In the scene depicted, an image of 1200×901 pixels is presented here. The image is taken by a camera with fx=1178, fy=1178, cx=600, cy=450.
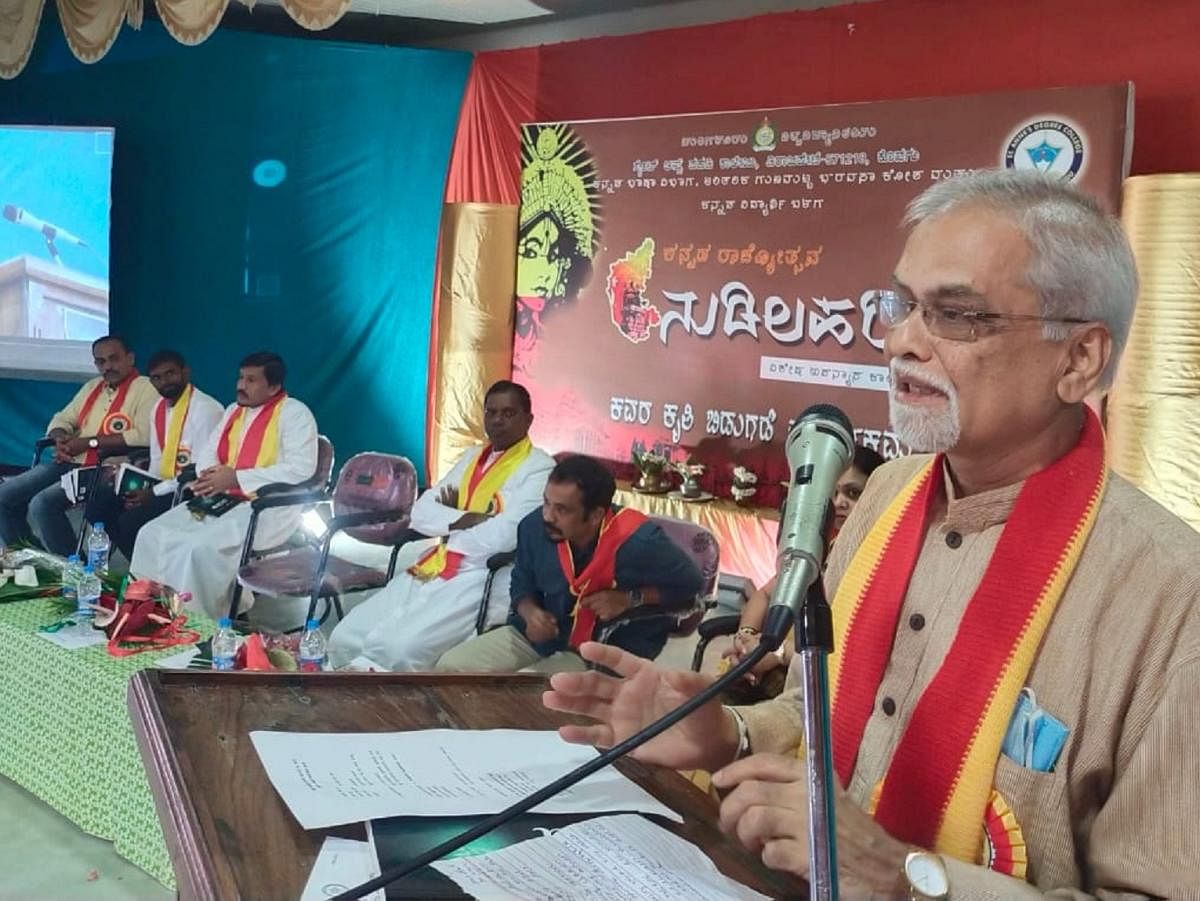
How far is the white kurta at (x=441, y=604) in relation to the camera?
3.93 metres

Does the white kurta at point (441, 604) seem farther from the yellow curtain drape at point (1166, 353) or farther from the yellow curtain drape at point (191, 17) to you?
the yellow curtain drape at point (191, 17)

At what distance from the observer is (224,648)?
2.80 meters

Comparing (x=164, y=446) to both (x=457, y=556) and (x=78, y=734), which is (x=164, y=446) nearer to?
(x=457, y=556)

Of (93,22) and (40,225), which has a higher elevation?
(93,22)

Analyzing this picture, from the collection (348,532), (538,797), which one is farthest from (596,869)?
(348,532)

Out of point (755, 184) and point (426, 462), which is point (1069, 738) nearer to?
point (755, 184)

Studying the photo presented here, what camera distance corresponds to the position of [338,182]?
23.3 feet

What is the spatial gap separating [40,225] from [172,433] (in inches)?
88.6

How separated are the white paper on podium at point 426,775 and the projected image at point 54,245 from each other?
21.0 feet

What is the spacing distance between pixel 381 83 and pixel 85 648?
482cm

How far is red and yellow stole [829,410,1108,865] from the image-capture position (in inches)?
43.2

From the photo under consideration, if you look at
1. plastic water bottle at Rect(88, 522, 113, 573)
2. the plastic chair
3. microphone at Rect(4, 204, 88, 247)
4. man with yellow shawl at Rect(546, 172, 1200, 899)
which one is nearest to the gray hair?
man with yellow shawl at Rect(546, 172, 1200, 899)

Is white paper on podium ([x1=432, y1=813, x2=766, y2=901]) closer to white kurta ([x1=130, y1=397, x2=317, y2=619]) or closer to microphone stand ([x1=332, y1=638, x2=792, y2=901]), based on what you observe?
microphone stand ([x1=332, y1=638, x2=792, y2=901])

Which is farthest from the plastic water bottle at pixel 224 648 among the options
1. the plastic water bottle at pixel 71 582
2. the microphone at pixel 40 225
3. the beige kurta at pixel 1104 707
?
the microphone at pixel 40 225
